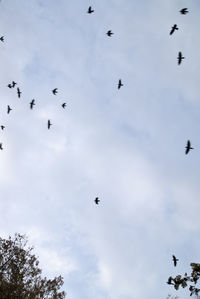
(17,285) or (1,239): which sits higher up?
(1,239)

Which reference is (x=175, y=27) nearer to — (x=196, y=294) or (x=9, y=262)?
(x=196, y=294)

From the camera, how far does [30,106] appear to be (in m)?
27.4

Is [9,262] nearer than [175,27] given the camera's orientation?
No

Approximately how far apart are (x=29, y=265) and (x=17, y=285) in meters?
2.77

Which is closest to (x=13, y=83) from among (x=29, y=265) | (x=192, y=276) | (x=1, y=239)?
→ (x=1, y=239)

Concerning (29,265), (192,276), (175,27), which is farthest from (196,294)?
(29,265)

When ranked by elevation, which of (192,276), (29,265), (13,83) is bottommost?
(192,276)

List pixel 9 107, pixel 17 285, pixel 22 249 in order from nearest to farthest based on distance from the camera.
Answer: pixel 17 285 < pixel 22 249 < pixel 9 107

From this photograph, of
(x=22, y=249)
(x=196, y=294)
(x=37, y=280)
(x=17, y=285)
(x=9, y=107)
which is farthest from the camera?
(x=9, y=107)

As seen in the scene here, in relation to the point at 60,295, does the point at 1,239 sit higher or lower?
higher

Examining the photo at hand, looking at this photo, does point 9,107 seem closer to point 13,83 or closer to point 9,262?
point 13,83

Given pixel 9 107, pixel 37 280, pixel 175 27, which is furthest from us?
pixel 9 107

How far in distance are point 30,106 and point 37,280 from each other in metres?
16.9

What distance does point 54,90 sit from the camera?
28.1m
